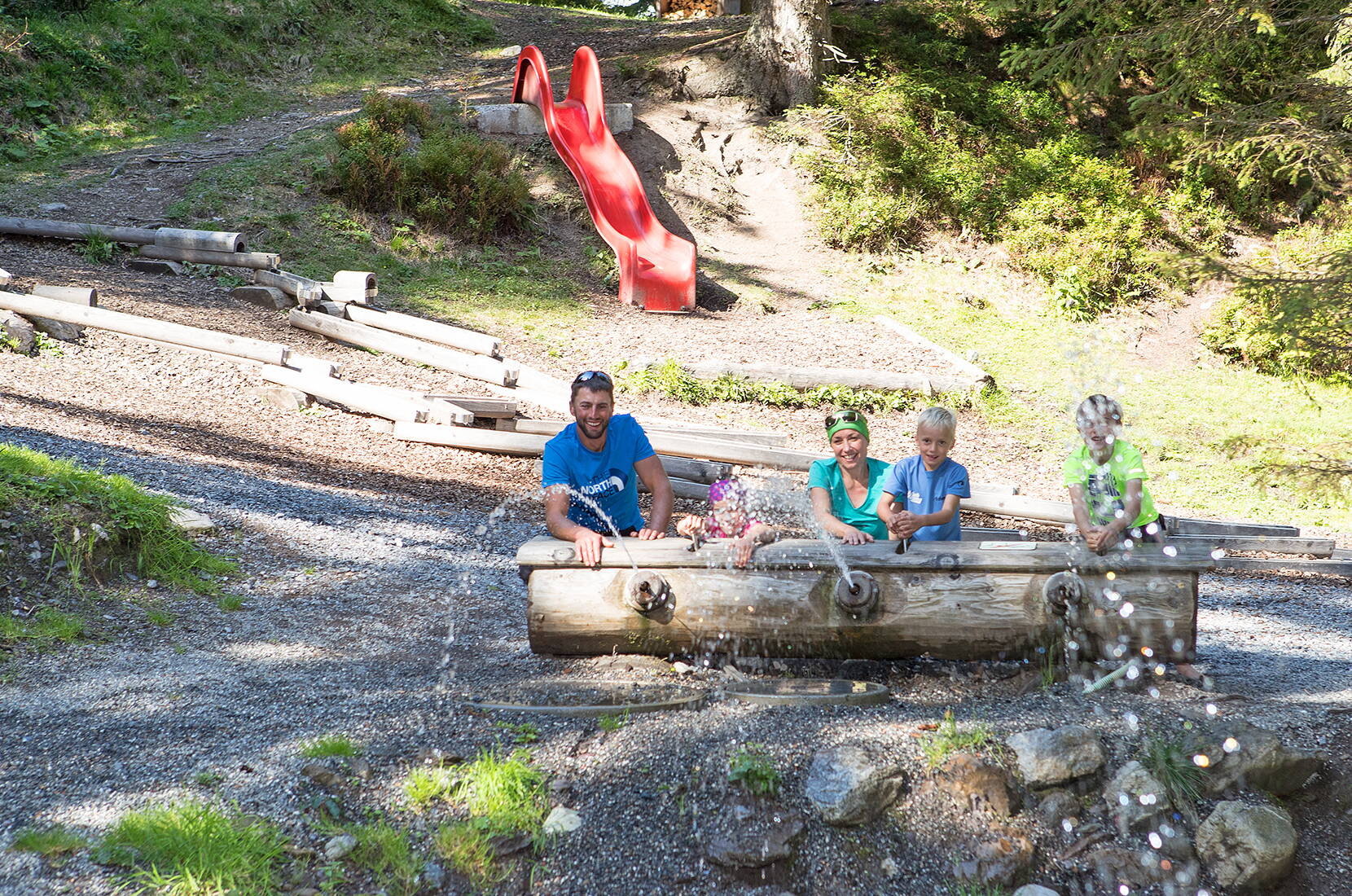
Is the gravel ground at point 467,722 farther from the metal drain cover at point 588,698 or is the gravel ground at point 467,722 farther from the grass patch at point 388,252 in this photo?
the grass patch at point 388,252

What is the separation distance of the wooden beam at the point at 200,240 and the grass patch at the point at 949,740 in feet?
33.3

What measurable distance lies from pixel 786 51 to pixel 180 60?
31.6 ft

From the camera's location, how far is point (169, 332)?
31.5ft

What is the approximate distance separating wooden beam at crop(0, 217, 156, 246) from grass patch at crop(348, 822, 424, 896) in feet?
33.7

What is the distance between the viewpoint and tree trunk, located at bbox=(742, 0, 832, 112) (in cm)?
1628

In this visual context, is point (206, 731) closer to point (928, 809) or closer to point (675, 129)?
point (928, 809)

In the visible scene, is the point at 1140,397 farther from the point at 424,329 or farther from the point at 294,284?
the point at 294,284

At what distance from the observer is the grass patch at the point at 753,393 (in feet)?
34.3

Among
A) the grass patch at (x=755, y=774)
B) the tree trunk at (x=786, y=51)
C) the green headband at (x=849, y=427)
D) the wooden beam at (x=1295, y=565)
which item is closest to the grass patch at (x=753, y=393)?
the wooden beam at (x=1295, y=565)

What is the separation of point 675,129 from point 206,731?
14.0 meters

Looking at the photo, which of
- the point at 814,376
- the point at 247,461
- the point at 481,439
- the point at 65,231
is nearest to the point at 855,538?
the point at 481,439

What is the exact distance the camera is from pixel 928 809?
3557mm

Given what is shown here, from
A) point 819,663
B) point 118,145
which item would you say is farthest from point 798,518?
point 118,145

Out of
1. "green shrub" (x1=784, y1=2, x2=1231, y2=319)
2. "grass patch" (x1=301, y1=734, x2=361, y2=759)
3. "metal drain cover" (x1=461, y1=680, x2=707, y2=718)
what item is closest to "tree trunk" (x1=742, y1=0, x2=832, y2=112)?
"green shrub" (x1=784, y1=2, x2=1231, y2=319)
